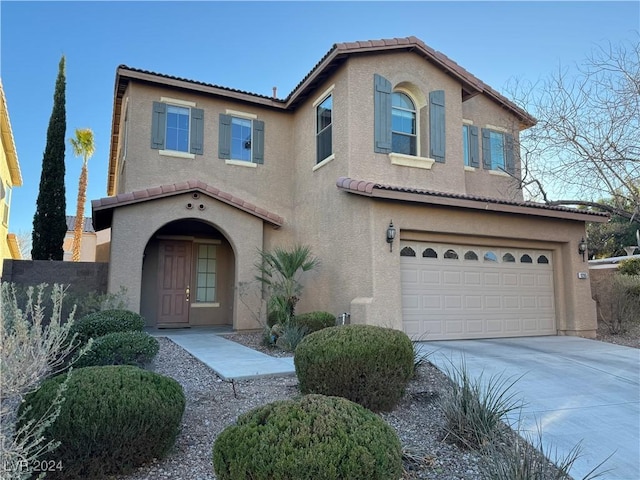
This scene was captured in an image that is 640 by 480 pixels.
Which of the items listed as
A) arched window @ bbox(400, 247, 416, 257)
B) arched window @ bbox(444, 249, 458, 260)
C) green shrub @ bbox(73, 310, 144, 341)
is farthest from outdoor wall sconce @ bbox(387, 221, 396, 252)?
green shrub @ bbox(73, 310, 144, 341)

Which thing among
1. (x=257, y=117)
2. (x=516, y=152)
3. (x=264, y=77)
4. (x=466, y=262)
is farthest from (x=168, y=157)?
(x=516, y=152)

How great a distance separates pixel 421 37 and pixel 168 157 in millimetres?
8244

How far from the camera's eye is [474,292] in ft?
38.7

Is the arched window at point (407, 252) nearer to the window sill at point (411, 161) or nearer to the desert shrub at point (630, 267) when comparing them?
the window sill at point (411, 161)

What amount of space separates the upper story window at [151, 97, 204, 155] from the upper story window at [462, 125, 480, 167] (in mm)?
8423

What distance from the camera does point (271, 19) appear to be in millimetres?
13594

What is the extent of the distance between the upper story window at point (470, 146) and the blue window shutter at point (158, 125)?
30.9 ft

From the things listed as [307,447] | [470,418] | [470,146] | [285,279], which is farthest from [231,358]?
[470,146]

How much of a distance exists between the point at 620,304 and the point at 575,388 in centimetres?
756

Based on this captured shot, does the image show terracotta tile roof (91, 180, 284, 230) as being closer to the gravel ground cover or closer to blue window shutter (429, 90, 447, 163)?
the gravel ground cover

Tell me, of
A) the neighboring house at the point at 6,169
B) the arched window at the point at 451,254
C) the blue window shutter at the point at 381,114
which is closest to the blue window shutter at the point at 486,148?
the blue window shutter at the point at 381,114

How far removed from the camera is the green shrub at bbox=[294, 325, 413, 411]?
5867mm

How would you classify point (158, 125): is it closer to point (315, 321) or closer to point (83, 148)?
point (315, 321)

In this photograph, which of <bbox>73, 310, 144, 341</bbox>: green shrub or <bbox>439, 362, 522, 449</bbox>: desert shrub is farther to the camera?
<bbox>73, 310, 144, 341</bbox>: green shrub
